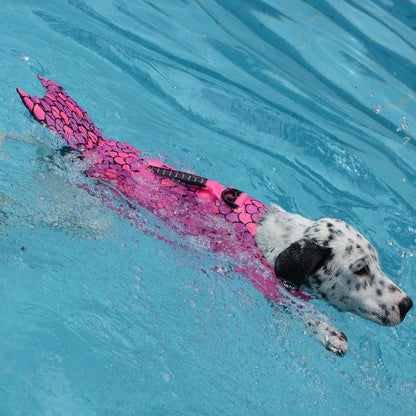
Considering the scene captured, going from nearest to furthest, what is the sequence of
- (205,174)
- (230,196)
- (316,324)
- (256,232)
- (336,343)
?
(336,343), (316,324), (256,232), (230,196), (205,174)

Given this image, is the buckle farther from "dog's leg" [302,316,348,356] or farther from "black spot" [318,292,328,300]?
"dog's leg" [302,316,348,356]

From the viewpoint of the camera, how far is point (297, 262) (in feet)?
13.7

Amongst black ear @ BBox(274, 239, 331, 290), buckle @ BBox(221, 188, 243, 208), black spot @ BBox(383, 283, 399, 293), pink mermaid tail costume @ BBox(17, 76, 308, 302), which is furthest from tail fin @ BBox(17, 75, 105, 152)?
black spot @ BBox(383, 283, 399, 293)

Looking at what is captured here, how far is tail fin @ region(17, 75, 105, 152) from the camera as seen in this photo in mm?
4719

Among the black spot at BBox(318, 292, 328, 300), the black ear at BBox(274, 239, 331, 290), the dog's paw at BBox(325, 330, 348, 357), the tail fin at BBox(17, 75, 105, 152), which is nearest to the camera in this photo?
the black ear at BBox(274, 239, 331, 290)

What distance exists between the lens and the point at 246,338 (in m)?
4.57

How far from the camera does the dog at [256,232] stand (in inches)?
171

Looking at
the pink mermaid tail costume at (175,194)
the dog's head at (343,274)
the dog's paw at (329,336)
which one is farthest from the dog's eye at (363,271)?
the pink mermaid tail costume at (175,194)

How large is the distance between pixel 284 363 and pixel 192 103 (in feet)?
13.6

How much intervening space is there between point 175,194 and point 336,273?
1.51m

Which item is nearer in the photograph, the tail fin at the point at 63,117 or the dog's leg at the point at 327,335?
the dog's leg at the point at 327,335

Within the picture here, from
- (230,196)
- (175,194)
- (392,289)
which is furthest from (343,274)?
(175,194)

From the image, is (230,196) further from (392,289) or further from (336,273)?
(392,289)

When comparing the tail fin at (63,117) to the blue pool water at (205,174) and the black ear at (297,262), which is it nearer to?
the blue pool water at (205,174)
